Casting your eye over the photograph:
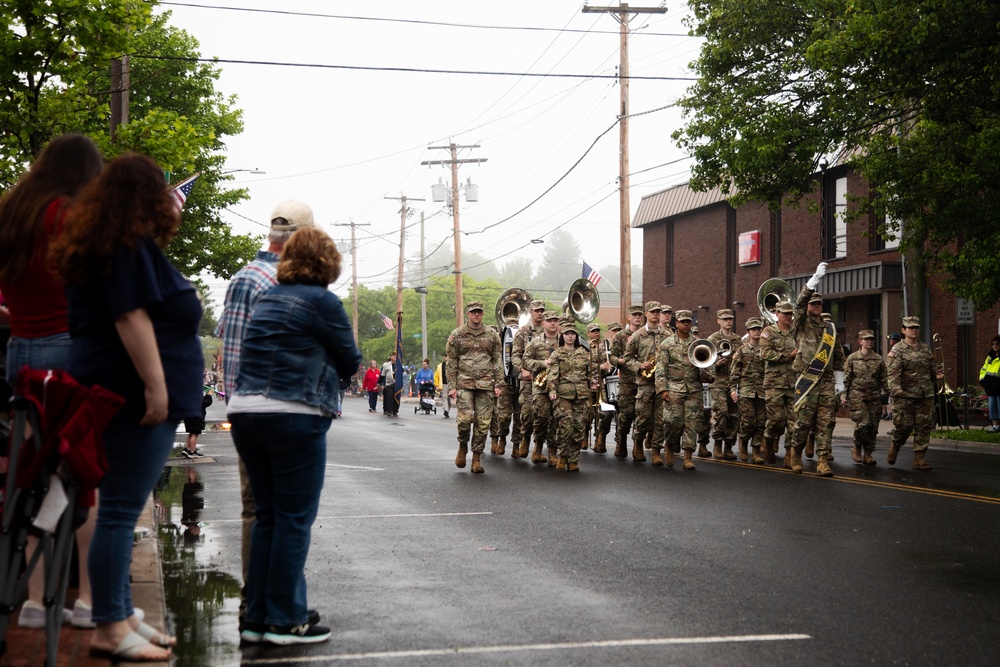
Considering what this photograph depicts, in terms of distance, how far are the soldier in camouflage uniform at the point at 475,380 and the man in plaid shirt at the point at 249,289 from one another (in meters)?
8.88

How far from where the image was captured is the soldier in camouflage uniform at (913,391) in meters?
16.1

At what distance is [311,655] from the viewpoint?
18.7 ft

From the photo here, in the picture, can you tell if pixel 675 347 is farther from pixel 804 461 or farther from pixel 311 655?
pixel 311 655

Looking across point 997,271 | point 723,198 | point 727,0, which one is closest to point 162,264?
point 997,271

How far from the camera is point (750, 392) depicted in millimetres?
17219

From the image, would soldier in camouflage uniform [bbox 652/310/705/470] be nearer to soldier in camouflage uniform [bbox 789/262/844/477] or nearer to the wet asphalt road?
soldier in camouflage uniform [bbox 789/262/844/477]

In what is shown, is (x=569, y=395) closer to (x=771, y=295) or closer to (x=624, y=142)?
(x=771, y=295)

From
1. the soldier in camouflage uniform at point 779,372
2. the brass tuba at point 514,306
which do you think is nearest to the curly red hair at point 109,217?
the soldier in camouflage uniform at point 779,372

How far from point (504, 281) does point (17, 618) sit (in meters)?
193

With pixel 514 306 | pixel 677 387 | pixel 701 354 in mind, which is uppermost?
pixel 514 306

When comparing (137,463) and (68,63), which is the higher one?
(68,63)

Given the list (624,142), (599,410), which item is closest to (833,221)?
(624,142)

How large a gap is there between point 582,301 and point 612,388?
2726 mm

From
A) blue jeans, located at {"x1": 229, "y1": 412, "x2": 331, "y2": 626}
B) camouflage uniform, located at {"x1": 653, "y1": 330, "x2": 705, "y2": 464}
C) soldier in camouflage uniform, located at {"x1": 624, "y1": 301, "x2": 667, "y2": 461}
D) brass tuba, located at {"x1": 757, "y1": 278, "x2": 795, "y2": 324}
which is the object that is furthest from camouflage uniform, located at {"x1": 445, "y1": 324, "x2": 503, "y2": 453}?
blue jeans, located at {"x1": 229, "y1": 412, "x2": 331, "y2": 626}
